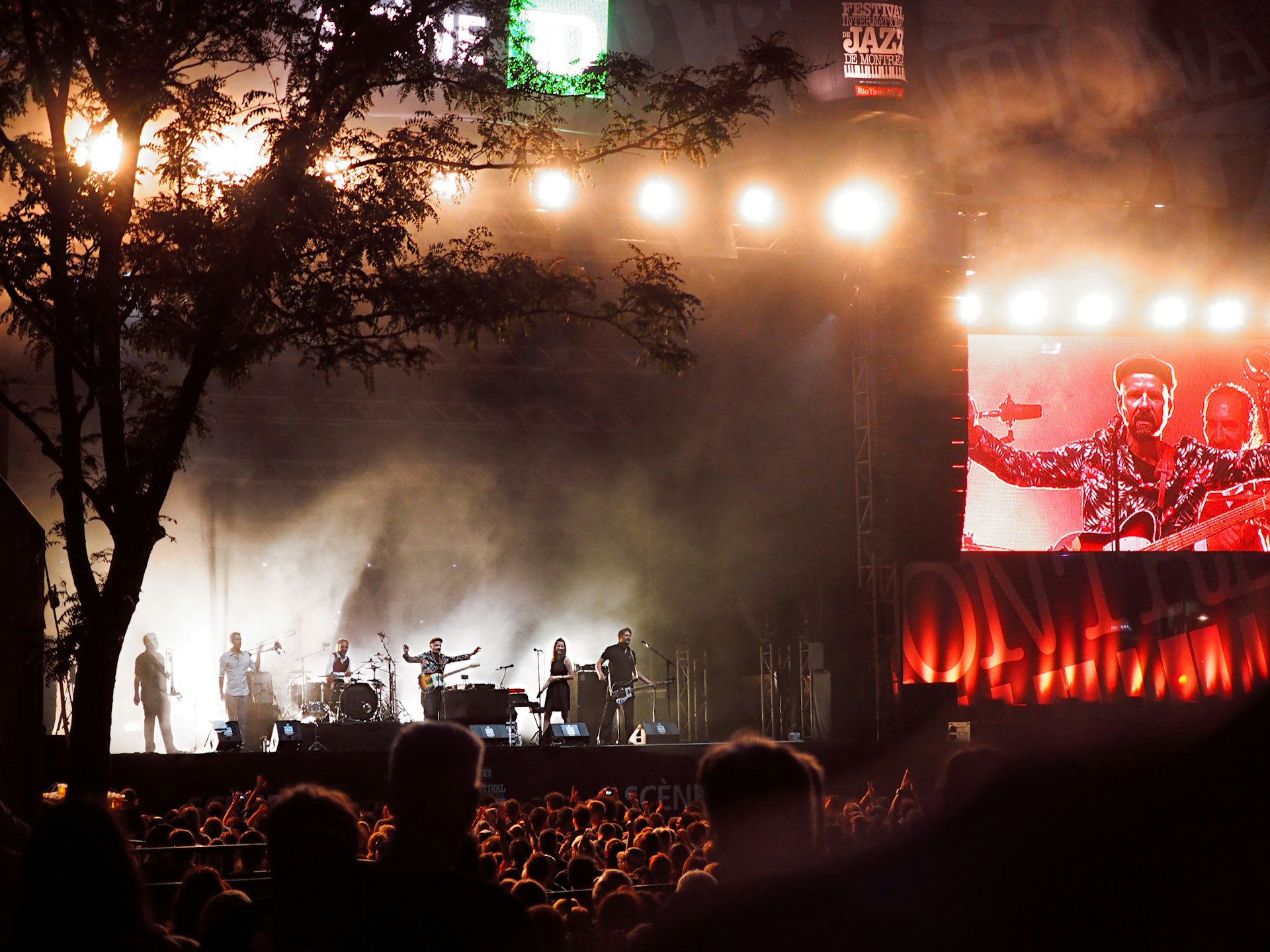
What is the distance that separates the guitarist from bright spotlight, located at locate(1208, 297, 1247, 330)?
13656 mm

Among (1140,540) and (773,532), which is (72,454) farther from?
(1140,540)

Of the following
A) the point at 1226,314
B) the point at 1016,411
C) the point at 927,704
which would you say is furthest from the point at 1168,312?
the point at 927,704

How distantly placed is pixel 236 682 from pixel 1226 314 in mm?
17579

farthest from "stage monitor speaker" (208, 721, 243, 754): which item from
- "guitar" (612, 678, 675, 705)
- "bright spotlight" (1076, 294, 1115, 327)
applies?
"bright spotlight" (1076, 294, 1115, 327)

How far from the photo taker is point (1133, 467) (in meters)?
20.3

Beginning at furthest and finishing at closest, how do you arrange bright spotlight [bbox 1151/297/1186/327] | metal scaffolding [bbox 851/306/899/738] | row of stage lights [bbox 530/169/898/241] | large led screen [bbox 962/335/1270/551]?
bright spotlight [bbox 1151/297/1186/327] → large led screen [bbox 962/335/1270/551] → metal scaffolding [bbox 851/306/899/738] → row of stage lights [bbox 530/169/898/241]

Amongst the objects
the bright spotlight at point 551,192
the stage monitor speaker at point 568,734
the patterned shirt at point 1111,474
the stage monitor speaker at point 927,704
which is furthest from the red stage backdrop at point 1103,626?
the bright spotlight at point 551,192

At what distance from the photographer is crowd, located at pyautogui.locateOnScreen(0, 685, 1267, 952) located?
7.36 feet

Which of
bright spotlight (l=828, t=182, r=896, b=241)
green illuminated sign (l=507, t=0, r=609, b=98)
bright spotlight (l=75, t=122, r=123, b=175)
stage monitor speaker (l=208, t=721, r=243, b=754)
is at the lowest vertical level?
stage monitor speaker (l=208, t=721, r=243, b=754)

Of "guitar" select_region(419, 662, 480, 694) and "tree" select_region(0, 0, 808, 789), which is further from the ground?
"tree" select_region(0, 0, 808, 789)

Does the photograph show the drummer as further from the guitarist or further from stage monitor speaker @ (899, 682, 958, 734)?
stage monitor speaker @ (899, 682, 958, 734)

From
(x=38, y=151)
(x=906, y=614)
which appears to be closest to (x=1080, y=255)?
(x=906, y=614)

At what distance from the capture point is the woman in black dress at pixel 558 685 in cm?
1803

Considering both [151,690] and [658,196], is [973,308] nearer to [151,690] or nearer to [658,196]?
[658,196]
